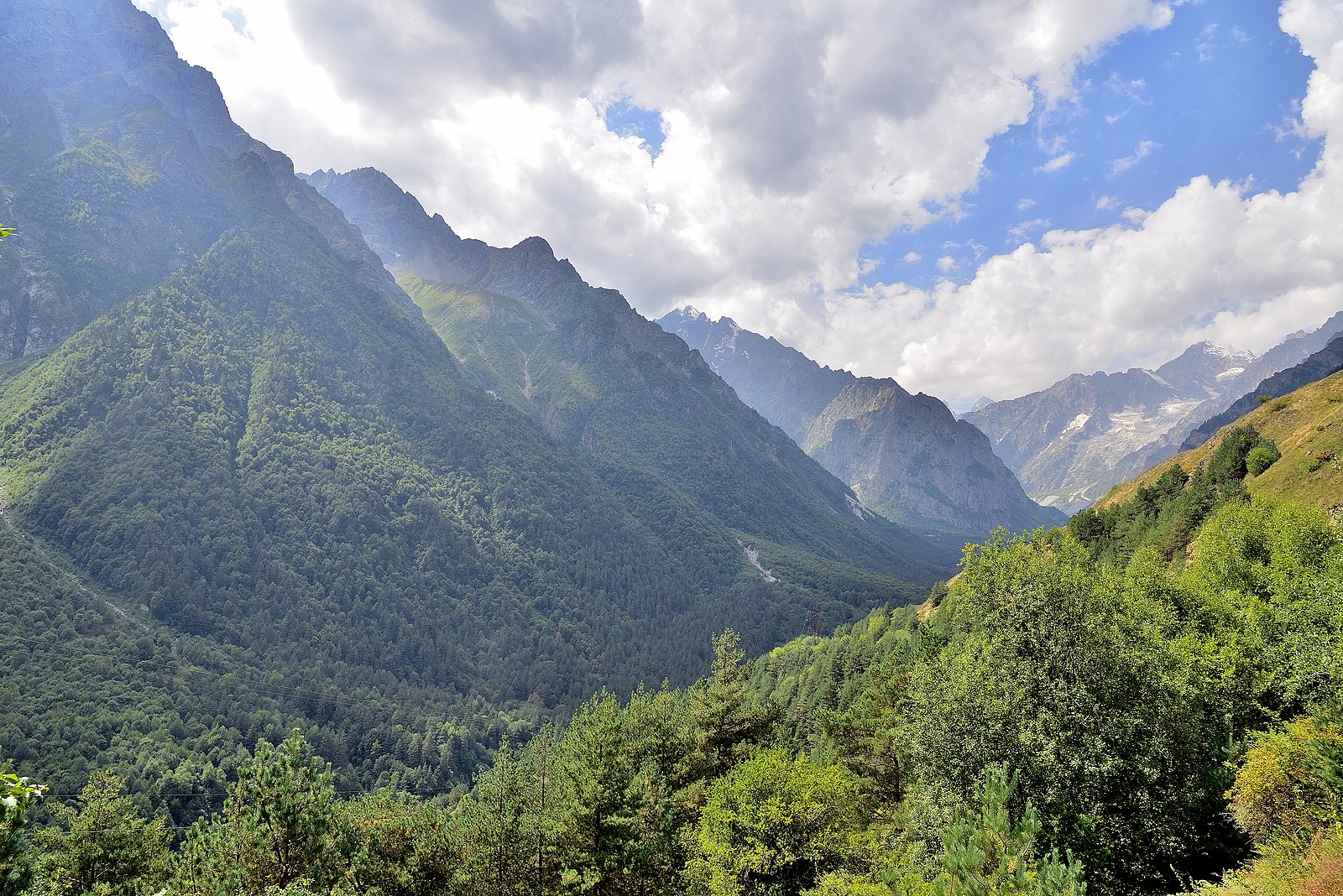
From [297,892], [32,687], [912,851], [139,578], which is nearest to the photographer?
[297,892]

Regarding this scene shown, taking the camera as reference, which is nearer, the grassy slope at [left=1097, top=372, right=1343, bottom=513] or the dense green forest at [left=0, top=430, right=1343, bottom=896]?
the dense green forest at [left=0, top=430, right=1343, bottom=896]

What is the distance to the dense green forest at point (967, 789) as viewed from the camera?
20.0 metres

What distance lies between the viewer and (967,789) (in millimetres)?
22016

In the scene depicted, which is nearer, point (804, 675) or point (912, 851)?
point (912, 851)

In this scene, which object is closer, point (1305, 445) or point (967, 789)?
point (967, 789)

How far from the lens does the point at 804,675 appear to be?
101625 mm

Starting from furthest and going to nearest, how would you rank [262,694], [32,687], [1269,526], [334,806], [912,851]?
[262,694], [32,687], [1269,526], [334,806], [912,851]

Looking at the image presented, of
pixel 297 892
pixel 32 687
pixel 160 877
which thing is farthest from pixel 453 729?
pixel 297 892

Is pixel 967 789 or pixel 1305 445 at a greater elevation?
pixel 1305 445

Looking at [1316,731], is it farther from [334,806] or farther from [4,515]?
[4,515]

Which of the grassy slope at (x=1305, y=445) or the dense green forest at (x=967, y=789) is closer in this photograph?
the dense green forest at (x=967, y=789)

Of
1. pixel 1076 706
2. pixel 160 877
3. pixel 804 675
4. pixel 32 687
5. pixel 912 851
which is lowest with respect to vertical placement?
pixel 804 675

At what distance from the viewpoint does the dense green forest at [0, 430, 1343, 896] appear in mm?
20016

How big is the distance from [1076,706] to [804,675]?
8649cm
